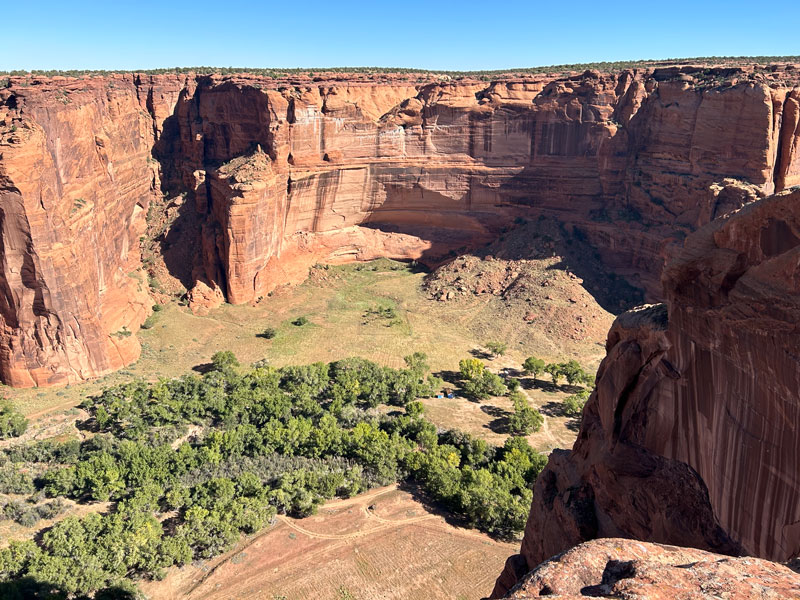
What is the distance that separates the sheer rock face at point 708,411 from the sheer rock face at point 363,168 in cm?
3458

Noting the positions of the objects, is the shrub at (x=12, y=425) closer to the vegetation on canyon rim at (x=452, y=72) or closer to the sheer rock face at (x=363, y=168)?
the sheer rock face at (x=363, y=168)

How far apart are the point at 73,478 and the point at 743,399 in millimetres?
29723

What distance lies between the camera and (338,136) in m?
57.1

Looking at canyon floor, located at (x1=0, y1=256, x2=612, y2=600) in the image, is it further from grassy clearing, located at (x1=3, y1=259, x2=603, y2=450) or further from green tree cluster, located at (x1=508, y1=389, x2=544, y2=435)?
green tree cluster, located at (x1=508, y1=389, x2=544, y2=435)

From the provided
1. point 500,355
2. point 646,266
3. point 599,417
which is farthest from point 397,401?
point 646,266

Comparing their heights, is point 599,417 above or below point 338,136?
below

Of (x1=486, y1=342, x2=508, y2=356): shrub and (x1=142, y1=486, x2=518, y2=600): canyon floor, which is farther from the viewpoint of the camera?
(x1=486, y1=342, x2=508, y2=356): shrub

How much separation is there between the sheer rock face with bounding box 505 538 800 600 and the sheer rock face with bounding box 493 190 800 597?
9.54ft

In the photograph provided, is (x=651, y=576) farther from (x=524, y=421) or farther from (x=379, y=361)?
(x=379, y=361)

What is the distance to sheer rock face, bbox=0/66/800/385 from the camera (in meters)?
41.5

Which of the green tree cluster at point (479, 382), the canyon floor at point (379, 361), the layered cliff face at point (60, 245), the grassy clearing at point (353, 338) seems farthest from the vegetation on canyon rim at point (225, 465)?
the layered cliff face at point (60, 245)

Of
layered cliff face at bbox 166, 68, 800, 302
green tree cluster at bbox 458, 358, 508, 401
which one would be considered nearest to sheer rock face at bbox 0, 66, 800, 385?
layered cliff face at bbox 166, 68, 800, 302

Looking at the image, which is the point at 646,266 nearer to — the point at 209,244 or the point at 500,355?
the point at 500,355

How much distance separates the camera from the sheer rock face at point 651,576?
23.1ft
